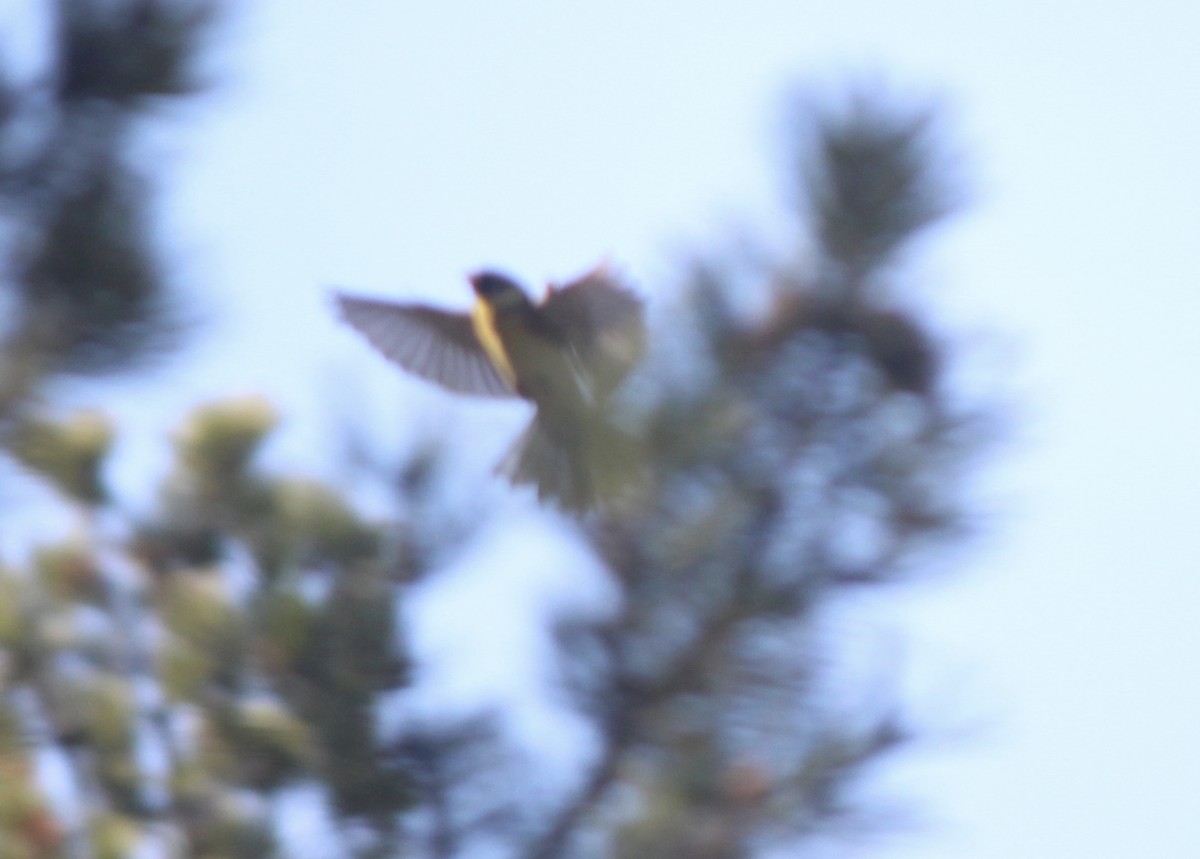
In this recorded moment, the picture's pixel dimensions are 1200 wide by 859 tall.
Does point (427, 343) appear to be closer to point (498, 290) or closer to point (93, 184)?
point (498, 290)

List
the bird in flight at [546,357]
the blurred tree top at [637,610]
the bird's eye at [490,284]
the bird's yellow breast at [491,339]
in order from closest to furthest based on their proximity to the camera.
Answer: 1. the bird in flight at [546,357]
2. the blurred tree top at [637,610]
3. the bird's yellow breast at [491,339]
4. the bird's eye at [490,284]

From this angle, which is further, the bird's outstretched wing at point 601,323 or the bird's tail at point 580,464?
the bird's outstretched wing at point 601,323

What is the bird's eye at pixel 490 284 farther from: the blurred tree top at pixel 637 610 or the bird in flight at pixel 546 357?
the blurred tree top at pixel 637 610

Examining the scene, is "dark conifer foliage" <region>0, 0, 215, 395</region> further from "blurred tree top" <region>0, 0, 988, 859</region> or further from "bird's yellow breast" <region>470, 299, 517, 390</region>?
"bird's yellow breast" <region>470, 299, 517, 390</region>

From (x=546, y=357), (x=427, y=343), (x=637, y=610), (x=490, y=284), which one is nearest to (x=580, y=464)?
(x=637, y=610)

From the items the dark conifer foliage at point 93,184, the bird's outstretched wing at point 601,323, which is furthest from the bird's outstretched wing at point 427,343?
the dark conifer foliage at point 93,184

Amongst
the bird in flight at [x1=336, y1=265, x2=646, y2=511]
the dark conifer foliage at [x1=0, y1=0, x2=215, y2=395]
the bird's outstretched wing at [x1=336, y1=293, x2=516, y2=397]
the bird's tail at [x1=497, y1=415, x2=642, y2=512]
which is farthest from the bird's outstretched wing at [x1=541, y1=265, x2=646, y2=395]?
the dark conifer foliage at [x1=0, y1=0, x2=215, y2=395]

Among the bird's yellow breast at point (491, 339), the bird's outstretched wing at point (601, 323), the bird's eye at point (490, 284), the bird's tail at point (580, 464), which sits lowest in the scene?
the bird's tail at point (580, 464)

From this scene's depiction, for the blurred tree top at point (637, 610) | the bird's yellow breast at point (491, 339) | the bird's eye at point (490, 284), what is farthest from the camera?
the bird's eye at point (490, 284)
